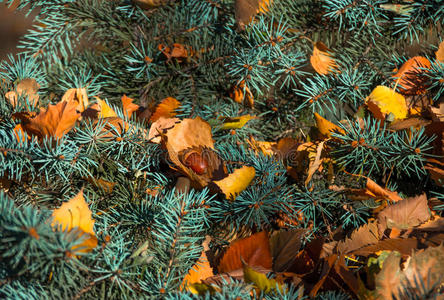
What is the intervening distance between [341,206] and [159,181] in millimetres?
315

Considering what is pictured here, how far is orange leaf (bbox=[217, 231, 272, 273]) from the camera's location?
62 cm

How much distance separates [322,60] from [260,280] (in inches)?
20.8

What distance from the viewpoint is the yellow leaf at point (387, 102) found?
0.80 metres

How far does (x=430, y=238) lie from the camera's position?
60cm

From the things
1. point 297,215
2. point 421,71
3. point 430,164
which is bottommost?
point 297,215

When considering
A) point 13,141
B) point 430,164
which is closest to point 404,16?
point 430,164

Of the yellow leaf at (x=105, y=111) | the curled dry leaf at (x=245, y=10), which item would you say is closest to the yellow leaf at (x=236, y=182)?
the yellow leaf at (x=105, y=111)

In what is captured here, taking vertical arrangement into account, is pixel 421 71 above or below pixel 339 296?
above

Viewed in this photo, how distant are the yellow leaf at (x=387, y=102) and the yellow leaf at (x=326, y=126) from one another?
0.27ft

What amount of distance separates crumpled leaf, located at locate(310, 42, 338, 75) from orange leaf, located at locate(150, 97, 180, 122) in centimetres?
30

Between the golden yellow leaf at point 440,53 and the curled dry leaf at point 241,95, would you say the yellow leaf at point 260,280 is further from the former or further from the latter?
the golden yellow leaf at point 440,53

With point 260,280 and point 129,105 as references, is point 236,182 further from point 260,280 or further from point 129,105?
point 129,105

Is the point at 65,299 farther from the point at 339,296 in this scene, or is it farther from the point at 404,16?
the point at 404,16

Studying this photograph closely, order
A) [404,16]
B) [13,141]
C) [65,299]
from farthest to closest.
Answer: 1. [404,16]
2. [13,141]
3. [65,299]
